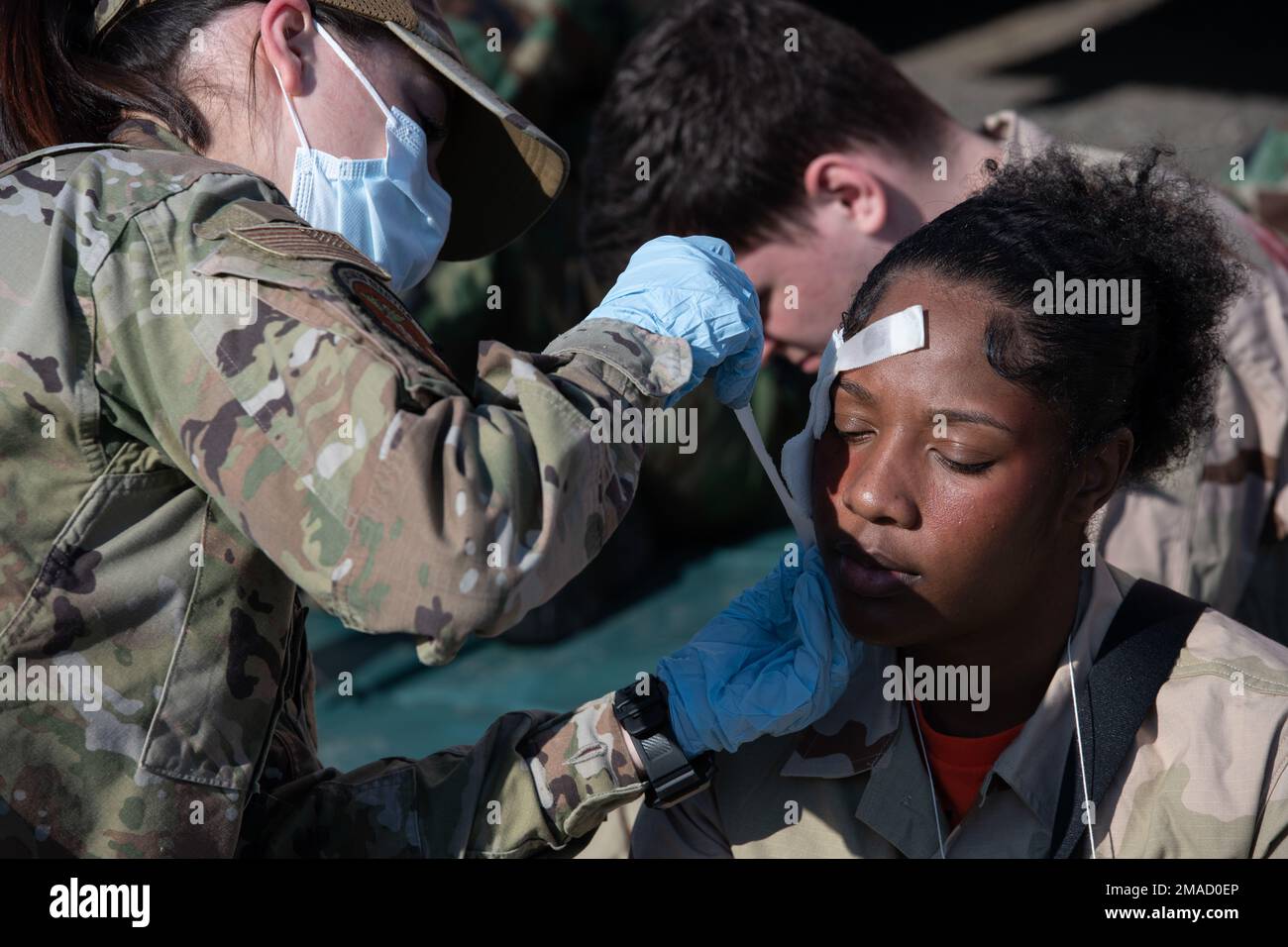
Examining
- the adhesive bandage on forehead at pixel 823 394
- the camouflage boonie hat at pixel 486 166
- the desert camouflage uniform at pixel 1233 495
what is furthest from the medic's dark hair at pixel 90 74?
the desert camouflage uniform at pixel 1233 495

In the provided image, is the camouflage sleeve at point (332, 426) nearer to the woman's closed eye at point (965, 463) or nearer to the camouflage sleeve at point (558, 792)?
the camouflage sleeve at point (558, 792)

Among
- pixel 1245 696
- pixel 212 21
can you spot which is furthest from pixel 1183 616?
pixel 212 21

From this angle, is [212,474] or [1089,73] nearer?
[212,474]

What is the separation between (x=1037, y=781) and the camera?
2.04 meters

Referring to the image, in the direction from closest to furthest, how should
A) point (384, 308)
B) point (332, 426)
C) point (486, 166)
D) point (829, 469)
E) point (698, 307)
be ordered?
point (332, 426) → point (384, 308) → point (698, 307) → point (829, 469) → point (486, 166)

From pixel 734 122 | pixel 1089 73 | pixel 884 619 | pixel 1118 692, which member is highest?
pixel 1089 73

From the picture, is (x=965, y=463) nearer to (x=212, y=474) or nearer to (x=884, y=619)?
(x=884, y=619)

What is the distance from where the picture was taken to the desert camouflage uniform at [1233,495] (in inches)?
118

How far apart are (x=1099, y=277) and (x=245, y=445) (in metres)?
1.27

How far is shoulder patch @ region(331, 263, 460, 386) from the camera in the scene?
59.1 inches

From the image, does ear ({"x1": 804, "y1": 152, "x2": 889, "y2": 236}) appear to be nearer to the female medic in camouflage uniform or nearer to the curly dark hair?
the curly dark hair

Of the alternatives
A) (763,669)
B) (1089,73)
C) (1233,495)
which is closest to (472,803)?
(763,669)

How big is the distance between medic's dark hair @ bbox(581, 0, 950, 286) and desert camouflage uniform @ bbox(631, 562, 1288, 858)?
1333 millimetres

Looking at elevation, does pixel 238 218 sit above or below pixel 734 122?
below
